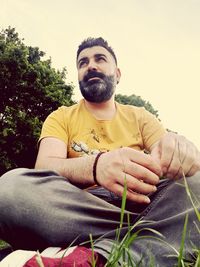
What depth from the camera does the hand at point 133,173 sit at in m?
1.22

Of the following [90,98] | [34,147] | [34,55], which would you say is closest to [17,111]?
[34,147]

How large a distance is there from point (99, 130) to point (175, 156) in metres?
1.20

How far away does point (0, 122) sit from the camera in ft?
49.3

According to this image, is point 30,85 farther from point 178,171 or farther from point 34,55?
point 178,171

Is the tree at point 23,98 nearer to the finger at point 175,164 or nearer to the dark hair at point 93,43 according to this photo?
the dark hair at point 93,43

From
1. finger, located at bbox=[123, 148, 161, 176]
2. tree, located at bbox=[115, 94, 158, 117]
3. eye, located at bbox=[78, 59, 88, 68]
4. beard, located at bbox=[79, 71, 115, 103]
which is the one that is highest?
tree, located at bbox=[115, 94, 158, 117]

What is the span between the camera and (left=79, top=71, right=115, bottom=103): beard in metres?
2.77

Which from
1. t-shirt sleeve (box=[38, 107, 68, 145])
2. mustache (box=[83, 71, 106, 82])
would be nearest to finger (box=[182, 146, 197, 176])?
t-shirt sleeve (box=[38, 107, 68, 145])

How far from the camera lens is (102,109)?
2.75 m

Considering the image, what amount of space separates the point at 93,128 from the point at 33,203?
3.75 feet

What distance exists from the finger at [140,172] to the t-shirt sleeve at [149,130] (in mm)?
1259

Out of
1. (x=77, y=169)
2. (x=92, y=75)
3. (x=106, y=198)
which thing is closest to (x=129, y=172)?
(x=77, y=169)

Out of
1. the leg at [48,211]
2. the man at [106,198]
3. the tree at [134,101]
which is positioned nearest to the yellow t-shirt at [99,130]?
the man at [106,198]

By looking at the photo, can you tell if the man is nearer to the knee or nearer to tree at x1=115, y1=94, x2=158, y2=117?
the knee
